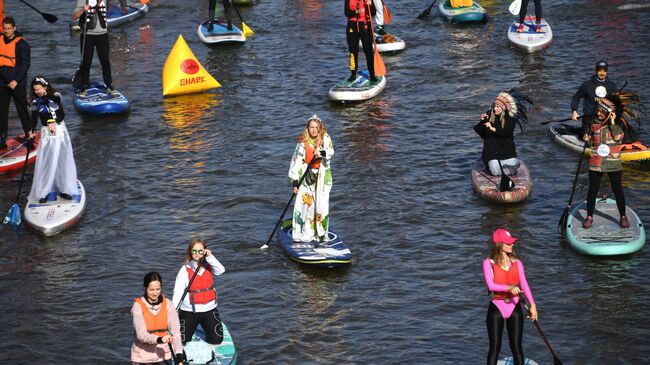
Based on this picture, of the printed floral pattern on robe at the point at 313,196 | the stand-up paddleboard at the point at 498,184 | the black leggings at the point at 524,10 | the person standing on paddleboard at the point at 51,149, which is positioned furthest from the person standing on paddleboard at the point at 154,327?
the black leggings at the point at 524,10

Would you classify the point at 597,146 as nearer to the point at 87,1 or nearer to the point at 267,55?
the point at 87,1

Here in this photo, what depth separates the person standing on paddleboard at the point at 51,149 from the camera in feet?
55.5

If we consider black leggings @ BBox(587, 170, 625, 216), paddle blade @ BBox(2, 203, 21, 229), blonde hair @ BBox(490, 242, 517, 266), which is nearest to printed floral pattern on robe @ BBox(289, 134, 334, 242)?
black leggings @ BBox(587, 170, 625, 216)

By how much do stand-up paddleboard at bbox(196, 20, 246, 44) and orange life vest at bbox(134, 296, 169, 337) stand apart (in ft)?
61.4

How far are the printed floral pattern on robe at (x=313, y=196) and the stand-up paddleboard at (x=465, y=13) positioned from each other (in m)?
15.8

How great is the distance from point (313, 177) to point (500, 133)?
384 centimetres

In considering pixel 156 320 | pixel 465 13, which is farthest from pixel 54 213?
pixel 465 13

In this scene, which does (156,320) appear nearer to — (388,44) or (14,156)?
(14,156)

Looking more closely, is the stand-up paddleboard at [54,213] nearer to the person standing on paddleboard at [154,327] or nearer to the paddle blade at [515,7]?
the person standing on paddleboard at [154,327]

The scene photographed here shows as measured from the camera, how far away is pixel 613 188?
50.8ft

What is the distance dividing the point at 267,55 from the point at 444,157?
9531mm

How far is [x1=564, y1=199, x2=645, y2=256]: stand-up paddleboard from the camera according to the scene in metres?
15.3

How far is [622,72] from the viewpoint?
25312mm

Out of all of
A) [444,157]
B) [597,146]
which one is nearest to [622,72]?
[444,157]
